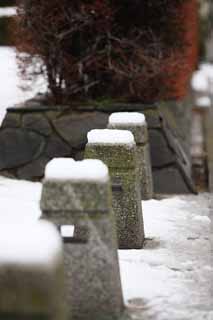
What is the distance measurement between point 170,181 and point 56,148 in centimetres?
145

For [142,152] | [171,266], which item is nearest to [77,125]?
[142,152]

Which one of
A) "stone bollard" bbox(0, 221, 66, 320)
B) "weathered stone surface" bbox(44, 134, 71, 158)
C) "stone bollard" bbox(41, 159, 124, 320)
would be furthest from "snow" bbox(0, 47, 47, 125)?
"stone bollard" bbox(0, 221, 66, 320)

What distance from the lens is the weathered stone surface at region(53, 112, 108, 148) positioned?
8.66 metres

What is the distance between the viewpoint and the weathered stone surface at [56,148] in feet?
28.6

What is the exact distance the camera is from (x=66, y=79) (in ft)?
30.1

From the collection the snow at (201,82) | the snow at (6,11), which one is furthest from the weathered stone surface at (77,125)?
the snow at (201,82)

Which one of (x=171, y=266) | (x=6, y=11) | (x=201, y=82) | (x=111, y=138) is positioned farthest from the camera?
(x=201, y=82)

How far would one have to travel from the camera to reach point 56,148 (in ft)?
28.7

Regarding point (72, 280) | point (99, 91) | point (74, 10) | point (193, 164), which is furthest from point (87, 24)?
point (72, 280)

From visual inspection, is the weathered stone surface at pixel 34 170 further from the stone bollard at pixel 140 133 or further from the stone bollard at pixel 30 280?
the stone bollard at pixel 30 280

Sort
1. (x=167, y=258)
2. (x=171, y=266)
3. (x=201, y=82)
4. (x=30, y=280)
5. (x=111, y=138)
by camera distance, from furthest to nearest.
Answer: (x=201, y=82), (x=111, y=138), (x=167, y=258), (x=171, y=266), (x=30, y=280)

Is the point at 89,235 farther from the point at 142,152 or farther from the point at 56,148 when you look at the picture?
the point at 56,148

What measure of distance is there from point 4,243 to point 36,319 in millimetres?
369

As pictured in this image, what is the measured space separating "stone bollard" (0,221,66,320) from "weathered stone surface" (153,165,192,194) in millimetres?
5658
